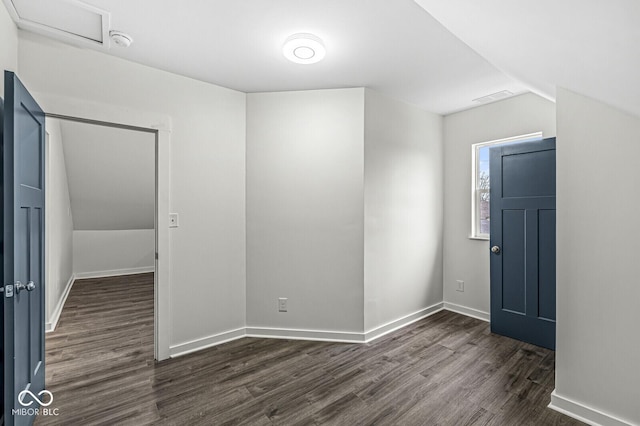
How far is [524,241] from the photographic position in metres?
3.02

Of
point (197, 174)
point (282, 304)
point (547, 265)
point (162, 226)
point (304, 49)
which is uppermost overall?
point (304, 49)

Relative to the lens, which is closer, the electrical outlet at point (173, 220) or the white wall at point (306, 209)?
the electrical outlet at point (173, 220)

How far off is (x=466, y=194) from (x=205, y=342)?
3343mm

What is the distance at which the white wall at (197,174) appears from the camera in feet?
7.99

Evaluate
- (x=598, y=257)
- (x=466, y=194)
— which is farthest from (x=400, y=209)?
(x=598, y=257)

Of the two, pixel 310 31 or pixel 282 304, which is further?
pixel 282 304

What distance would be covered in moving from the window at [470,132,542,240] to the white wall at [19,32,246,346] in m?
2.71

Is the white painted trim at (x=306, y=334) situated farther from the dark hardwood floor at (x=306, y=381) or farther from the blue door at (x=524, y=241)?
the blue door at (x=524, y=241)

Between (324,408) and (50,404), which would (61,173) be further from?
(324,408)

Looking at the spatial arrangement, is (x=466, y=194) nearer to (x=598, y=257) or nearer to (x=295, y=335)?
(x=598, y=257)

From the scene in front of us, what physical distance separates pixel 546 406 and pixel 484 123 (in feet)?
9.29

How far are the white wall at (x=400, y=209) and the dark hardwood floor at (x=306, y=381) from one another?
44 cm

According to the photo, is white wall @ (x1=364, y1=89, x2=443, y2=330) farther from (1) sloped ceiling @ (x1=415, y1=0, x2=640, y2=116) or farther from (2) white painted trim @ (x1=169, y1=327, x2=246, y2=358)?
(1) sloped ceiling @ (x1=415, y1=0, x2=640, y2=116)

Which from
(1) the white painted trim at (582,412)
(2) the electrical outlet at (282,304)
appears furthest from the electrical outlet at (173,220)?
(1) the white painted trim at (582,412)
